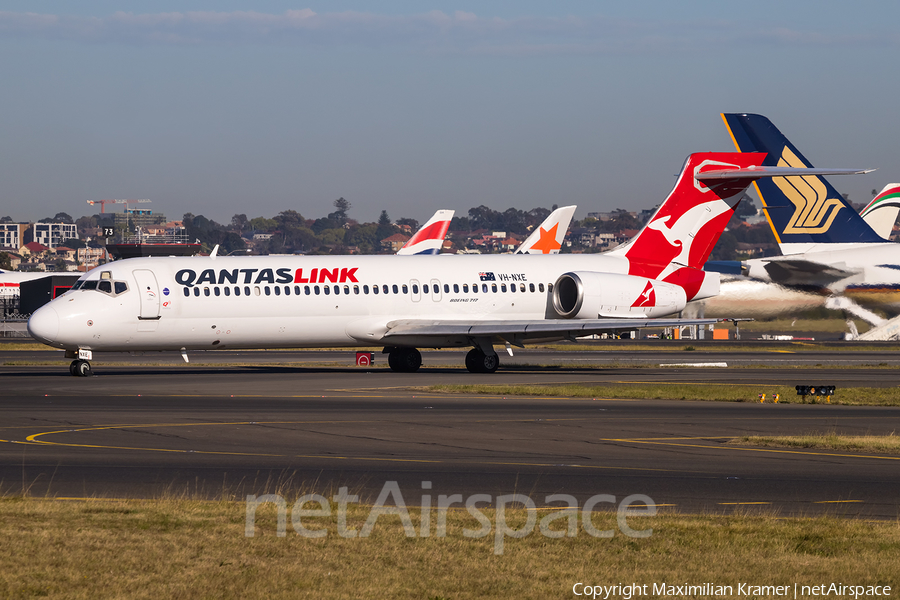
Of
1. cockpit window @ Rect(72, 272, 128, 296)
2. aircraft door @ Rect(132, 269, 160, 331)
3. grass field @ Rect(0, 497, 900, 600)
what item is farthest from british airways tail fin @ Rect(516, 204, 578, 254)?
grass field @ Rect(0, 497, 900, 600)

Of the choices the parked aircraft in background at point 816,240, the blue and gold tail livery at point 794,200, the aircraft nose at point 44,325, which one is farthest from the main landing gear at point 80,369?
the blue and gold tail livery at point 794,200

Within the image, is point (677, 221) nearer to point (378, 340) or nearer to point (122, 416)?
point (378, 340)

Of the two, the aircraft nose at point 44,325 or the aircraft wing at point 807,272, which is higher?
the aircraft wing at point 807,272

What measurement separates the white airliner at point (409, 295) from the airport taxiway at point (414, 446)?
3436 millimetres

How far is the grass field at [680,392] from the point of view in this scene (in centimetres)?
3081

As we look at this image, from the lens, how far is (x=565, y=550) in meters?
10.9

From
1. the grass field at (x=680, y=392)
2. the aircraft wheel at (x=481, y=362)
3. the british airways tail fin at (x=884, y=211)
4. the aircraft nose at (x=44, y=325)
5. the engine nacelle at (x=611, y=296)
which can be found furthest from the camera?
the british airways tail fin at (x=884, y=211)

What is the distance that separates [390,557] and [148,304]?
29.1 meters

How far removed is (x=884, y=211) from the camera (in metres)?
60.3

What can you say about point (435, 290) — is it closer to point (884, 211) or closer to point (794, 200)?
point (794, 200)

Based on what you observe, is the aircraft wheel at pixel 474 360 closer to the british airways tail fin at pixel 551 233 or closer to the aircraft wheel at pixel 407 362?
the aircraft wheel at pixel 407 362

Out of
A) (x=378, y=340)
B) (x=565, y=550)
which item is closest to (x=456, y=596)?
(x=565, y=550)

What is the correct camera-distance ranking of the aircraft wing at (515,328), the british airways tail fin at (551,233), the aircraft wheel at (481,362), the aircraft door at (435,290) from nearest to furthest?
the aircraft wing at (515,328)
the aircraft wheel at (481,362)
the aircraft door at (435,290)
the british airways tail fin at (551,233)

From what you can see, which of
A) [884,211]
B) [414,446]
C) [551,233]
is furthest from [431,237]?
Result: [414,446]
